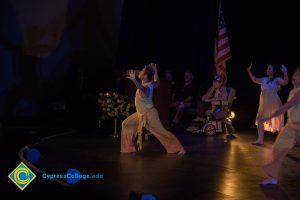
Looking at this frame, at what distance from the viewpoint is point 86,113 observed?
35.7ft

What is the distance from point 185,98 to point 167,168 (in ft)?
16.2

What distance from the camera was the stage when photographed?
5113mm

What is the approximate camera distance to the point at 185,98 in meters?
11.2

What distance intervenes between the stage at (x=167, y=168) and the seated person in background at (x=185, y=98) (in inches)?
73.5

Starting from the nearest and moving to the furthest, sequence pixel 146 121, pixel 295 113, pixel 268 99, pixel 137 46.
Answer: pixel 295 113 → pixel 146 121 → pixel 268 99 → pixel 137 46

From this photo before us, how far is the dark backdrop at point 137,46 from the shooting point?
38.4 feet

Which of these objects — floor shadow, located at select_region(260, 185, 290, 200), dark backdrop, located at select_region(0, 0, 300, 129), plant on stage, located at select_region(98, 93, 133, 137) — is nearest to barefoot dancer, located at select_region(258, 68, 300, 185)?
floor shadow, located at select_region(260, 185, 290, 200)

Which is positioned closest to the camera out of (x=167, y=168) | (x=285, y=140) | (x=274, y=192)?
(x=274, y=192)

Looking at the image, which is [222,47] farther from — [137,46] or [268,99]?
[268,99]

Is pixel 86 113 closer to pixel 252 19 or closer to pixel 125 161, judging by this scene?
pixel 125 161

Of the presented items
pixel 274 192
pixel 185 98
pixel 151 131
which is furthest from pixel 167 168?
pixel 185 98

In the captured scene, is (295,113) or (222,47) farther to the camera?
(222,47)

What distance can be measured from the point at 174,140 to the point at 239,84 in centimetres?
629

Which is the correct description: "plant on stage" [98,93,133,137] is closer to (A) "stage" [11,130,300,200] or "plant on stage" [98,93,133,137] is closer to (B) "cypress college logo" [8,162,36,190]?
(A) "stage" [11,130,300,200]
